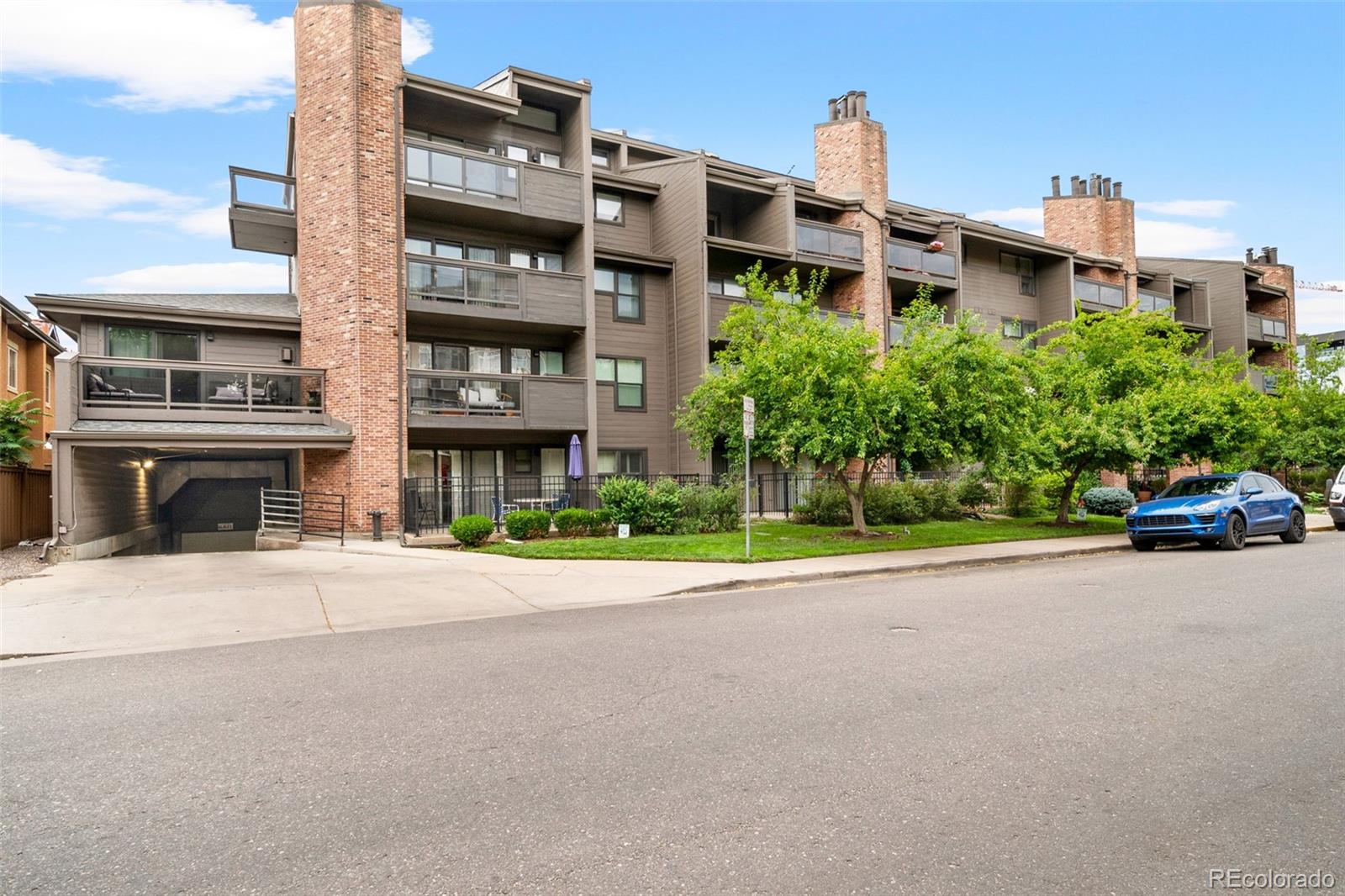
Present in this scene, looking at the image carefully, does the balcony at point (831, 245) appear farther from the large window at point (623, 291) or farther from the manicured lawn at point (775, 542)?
the manicured lawn at point (775, 542)

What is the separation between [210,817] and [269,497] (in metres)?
18.5

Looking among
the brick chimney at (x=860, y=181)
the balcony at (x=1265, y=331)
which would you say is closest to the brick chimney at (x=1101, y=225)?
the balcony at (x=1265, y=331)

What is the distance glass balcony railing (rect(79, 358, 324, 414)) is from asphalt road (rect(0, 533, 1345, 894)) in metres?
12.3

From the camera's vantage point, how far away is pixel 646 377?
26344 millimetres

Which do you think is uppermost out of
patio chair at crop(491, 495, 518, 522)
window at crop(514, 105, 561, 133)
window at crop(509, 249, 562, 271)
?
window at crop(514, 105, 561, 133)

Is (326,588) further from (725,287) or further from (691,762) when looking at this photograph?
(725,287)

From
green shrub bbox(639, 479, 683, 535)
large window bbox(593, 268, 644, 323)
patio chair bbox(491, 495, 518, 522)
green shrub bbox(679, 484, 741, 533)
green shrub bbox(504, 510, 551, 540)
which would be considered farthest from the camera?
large window bbox(593, 268, 644, 323)

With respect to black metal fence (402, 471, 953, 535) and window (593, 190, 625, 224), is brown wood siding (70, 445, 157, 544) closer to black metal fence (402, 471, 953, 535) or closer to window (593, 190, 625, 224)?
black metal fence (402, 471, 953, 535)

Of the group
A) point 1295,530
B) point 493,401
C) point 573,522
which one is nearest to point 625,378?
point 493,401

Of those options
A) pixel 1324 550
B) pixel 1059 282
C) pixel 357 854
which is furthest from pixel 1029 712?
pixel 1059 282

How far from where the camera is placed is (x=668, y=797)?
4117 millimetres

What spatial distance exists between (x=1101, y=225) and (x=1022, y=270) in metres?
6.41

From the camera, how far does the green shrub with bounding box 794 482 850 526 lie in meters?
21.6

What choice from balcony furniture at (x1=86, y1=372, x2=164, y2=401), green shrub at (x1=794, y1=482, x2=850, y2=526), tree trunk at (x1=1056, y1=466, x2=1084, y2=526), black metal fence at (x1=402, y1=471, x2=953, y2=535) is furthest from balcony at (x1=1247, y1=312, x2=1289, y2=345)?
balcony furniture at (x1=86, y1=372, x2=164, y2=401)
